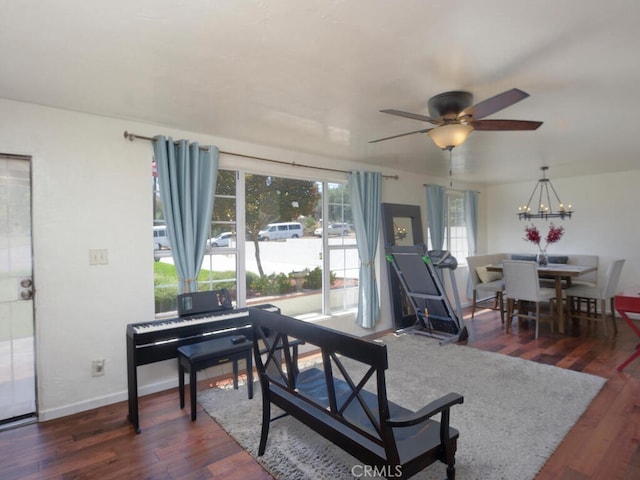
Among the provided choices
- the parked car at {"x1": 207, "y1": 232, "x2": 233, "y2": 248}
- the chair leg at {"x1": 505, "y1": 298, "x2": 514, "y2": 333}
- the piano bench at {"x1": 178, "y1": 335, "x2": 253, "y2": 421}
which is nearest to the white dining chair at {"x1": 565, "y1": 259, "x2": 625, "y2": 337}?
the chair leg at {"x1": 505, "y1": 298, "x2": 514, "y2": 333}

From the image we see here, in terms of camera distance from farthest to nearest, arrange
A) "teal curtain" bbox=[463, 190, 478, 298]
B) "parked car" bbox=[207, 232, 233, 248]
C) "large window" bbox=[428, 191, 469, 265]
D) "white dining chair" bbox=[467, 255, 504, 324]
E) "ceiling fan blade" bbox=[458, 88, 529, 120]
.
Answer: "teal curtain" bbox=[463, 190, 478, 298]
"large window" bbox=[428, 191, 469, 265]
"white dining chair" bbox=[467, 255, 504, 324]
"parked car" bbox=[207, 232, 233, 248]
"ceiling fan blade" bbox=[458, 88, 529, 120]

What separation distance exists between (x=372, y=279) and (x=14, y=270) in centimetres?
365

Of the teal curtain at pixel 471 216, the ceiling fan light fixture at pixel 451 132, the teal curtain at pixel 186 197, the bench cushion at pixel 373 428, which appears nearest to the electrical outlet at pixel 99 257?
the teal curtain at pixel 186 197

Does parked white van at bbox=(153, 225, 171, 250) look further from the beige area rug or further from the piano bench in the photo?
the beige area rug

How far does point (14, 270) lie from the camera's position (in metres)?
2.62

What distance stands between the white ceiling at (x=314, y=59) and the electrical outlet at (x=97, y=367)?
1977mm

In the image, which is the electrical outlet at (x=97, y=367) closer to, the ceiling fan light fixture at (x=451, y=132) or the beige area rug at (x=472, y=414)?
the beige area rug at (x=472, y=414)

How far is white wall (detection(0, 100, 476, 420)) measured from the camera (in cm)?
264

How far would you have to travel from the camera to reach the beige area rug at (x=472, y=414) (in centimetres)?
207

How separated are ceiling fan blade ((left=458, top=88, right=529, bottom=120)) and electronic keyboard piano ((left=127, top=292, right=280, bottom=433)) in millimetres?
2377

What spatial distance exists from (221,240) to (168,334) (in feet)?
3.80

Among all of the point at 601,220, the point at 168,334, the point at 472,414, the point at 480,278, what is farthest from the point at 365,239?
the point at 601,220

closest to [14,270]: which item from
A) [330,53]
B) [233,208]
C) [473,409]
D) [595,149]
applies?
[233,208]

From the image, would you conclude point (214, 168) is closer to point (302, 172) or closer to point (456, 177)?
point (302, 172)
